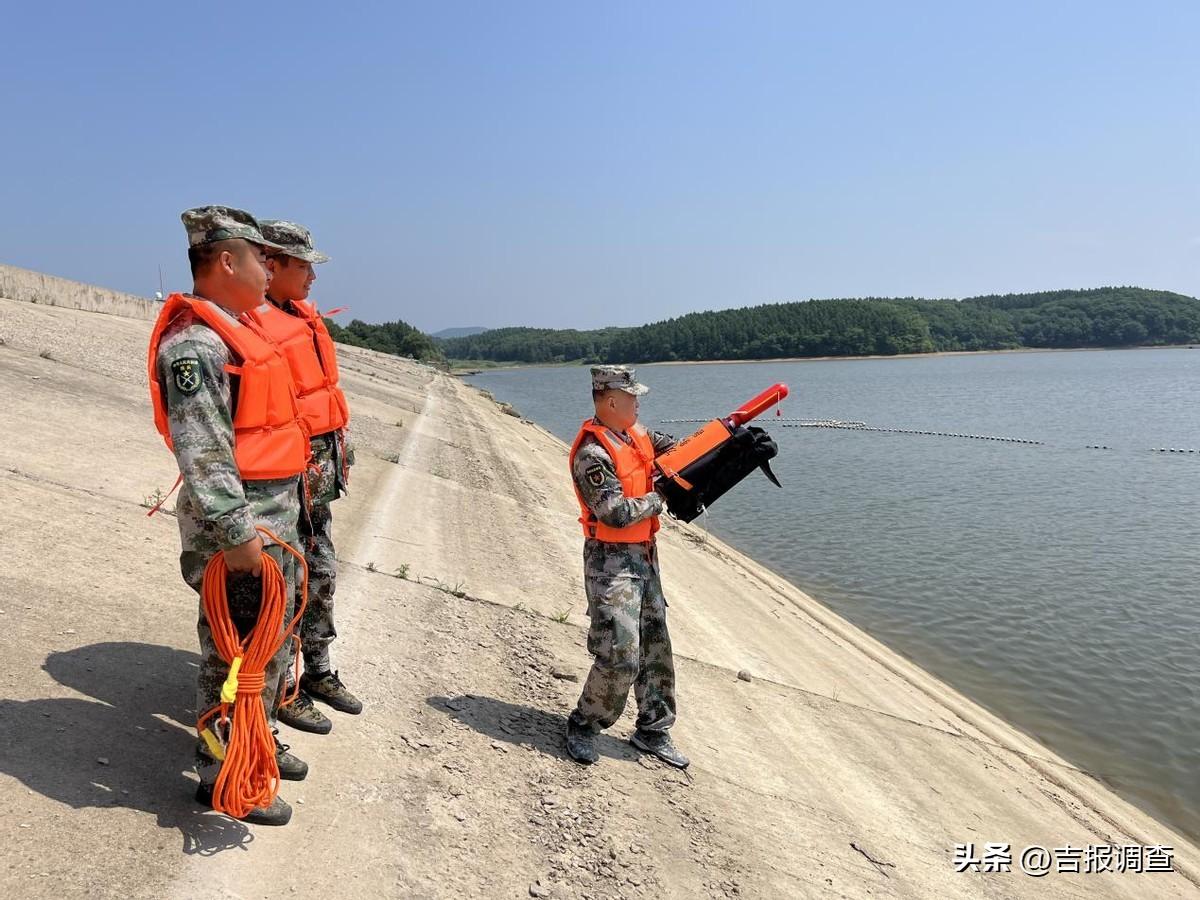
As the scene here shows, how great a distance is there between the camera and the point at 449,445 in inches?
731

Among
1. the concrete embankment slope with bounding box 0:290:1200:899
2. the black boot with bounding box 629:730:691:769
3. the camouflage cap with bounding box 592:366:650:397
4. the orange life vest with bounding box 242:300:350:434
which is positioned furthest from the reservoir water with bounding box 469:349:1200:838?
the orange life vest with bounding box 242:300:350:434

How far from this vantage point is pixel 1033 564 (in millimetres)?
15320

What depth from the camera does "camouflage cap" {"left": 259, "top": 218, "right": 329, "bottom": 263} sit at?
4.14 metres

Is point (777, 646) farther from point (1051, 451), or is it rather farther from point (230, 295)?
point (1051, 451)

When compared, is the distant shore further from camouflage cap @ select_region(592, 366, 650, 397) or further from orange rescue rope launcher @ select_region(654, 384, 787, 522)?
camouflage cap @ select_region(592, 366, 650, 397)

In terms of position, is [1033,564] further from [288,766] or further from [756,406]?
[288,766]

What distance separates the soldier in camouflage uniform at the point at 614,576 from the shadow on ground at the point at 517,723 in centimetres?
21

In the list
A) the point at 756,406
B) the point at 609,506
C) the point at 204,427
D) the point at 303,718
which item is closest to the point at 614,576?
the point at 609,506

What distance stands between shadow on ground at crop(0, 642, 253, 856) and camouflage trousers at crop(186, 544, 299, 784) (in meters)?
0.22

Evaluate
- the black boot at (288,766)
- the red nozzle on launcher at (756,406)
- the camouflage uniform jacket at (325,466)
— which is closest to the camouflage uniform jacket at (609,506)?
the red nozzle on launcher at (756,406)

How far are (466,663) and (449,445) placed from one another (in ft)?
42.4

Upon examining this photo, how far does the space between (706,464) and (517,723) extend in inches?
84.5

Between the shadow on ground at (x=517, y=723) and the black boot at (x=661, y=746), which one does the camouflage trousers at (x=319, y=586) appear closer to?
the shadow on ground at (x=517, y=723)

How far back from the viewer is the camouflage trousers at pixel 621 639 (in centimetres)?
475
